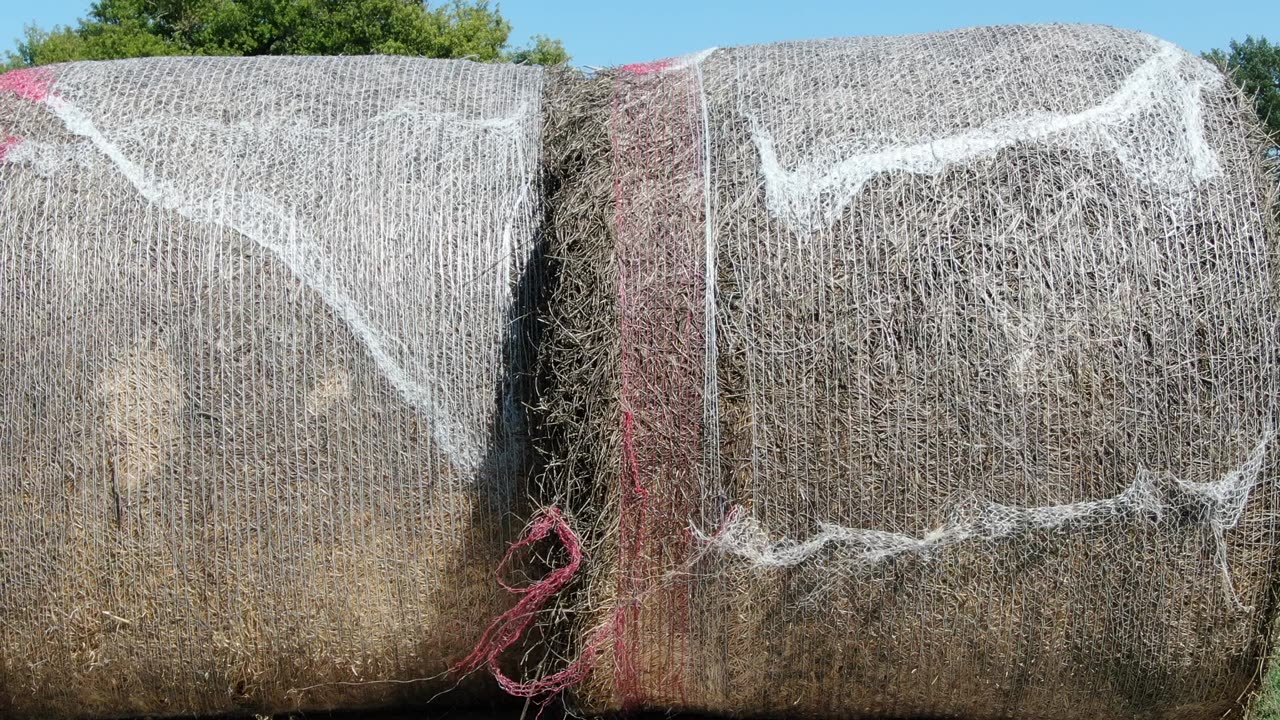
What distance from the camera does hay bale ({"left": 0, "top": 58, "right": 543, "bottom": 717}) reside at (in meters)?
2.33

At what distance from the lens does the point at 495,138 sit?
103 inches

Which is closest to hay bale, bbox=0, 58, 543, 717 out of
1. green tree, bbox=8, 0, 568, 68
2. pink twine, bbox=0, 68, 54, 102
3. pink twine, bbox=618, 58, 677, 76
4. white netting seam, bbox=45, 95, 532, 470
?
white netting seam, bbox=45, 95, 532, 470

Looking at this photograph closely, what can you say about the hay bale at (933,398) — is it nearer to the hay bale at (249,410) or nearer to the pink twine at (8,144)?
the hay bale at (249,410)

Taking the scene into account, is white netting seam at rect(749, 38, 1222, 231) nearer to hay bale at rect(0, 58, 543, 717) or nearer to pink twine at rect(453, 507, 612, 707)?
hay bale at rect(0, 58, 543, 717)

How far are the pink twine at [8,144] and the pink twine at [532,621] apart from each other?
1708mm

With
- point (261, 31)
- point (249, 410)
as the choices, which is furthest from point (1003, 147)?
point (261, 31)

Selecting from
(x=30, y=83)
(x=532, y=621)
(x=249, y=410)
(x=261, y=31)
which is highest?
(x=261, y=31)

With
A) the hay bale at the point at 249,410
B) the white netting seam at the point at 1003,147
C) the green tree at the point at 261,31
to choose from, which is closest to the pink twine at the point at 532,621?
the hay bale at the point at 249,410

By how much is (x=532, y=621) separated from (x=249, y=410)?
887 mm

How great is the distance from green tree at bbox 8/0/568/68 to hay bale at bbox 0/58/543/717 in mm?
18490

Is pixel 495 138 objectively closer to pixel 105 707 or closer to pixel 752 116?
pixel 752 116

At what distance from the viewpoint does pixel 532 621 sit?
97.2 inches

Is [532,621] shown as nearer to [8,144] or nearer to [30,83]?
[8,144]

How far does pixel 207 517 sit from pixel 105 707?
702 millimetres
